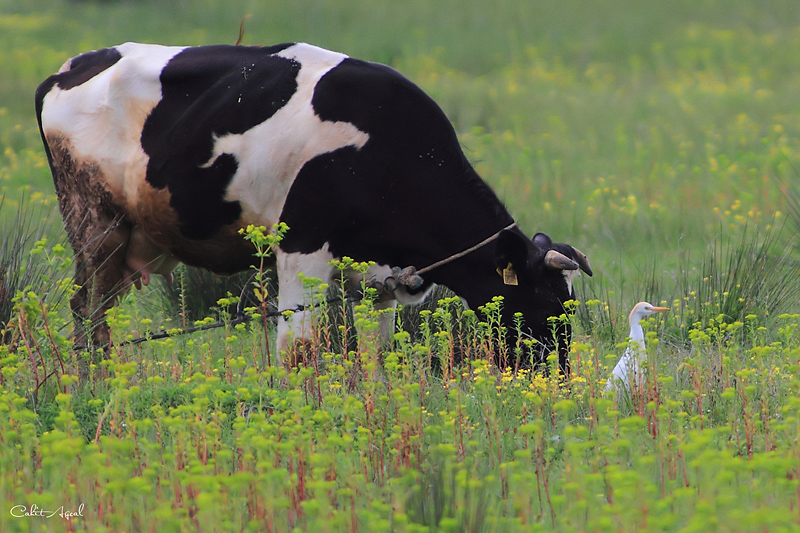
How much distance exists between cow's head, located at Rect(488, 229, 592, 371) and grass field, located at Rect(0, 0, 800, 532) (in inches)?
12.2

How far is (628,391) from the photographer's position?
522 centimetres

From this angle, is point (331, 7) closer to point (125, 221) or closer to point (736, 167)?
point (736, 167)

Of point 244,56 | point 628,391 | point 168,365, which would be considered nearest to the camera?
point 628,391

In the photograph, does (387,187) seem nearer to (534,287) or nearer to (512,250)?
(512,250)

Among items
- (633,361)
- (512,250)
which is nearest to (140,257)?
(512,250)

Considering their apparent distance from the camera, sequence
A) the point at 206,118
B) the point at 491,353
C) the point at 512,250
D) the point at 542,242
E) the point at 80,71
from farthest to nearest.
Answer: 1. the point at 80,71
2. the point at 206,118
3. the point at 542,242
4. the point at 512,250
5. the point at 491,353

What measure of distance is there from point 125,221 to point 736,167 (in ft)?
26.4

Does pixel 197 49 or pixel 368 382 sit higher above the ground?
pixel 197 49

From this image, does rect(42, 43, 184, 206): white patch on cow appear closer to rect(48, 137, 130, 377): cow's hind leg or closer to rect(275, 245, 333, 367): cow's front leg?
rect(48, 137, 130, 377): cow's hind leg

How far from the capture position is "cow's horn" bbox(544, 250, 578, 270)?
5.41 meters

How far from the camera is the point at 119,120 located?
6234 mm

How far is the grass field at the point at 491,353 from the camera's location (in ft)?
11.7

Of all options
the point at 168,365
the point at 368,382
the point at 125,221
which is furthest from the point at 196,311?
the point at 368,382

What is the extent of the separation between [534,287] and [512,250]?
23 cm
